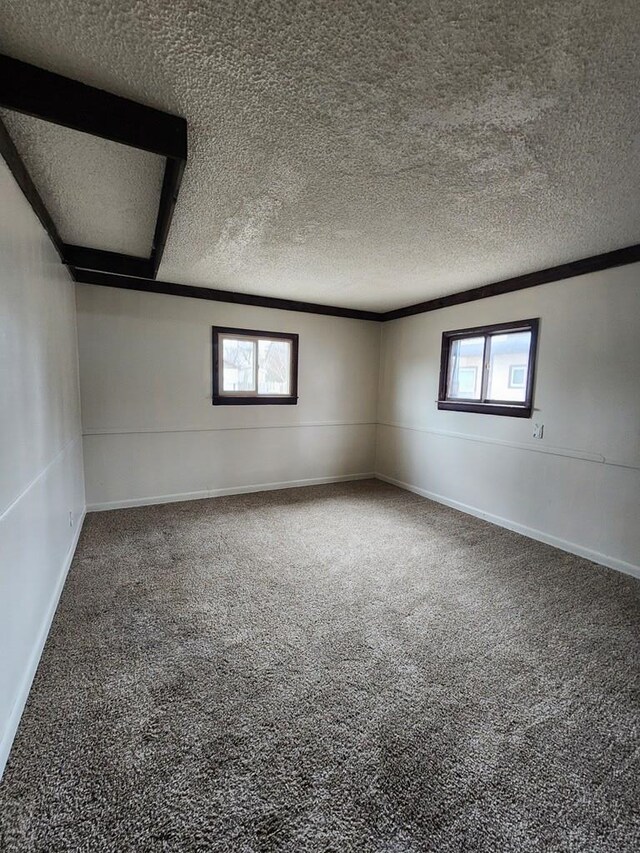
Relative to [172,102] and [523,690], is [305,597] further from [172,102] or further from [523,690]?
[172,102]

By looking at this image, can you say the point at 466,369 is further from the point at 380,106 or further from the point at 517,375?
the point at 380,106

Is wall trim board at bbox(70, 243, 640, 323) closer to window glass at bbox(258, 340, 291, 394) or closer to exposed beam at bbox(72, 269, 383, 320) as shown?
exposed beam at bbox(72, 269, 383, 320)

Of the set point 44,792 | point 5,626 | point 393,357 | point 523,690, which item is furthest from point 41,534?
point 393,357

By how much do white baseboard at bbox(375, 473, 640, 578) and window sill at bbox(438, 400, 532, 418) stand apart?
1.06m

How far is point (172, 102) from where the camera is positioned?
147cm

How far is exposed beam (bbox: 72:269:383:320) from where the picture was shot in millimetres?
3738

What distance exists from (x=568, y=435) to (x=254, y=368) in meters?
3.45

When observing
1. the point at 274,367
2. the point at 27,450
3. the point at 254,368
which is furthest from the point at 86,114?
the point at 274,367

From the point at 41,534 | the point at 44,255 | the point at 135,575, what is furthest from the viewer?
the point at 135,575

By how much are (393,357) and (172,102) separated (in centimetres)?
418

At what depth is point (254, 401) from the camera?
471 centimetres

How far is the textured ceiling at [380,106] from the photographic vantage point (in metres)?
1.10

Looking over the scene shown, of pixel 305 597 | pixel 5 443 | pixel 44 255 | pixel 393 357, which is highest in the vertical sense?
pixel 44 255

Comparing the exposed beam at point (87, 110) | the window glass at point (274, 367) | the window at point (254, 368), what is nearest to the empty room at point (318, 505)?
the exposed beam at point (87, 110)
